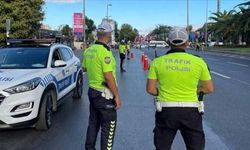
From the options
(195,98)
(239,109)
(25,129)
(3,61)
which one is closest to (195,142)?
(195,98)

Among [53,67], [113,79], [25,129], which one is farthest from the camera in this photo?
[53,67]

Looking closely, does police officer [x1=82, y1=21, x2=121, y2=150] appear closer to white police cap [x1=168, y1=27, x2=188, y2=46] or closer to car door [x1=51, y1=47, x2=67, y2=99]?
white police cap [x1=168, y1=27, x2=188, y2=46]

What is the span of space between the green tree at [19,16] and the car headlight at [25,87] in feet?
93.6

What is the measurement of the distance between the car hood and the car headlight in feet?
0.20

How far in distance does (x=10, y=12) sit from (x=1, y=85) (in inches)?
1187

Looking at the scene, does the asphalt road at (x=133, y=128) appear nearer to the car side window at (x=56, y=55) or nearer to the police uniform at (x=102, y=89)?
the car side window at (x=56, y=55)

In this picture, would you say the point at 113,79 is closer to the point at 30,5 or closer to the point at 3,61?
the point at 3,61

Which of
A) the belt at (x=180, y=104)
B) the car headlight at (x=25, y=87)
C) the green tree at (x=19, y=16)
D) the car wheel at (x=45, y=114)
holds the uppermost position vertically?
the green tree at (x=19, y=16)

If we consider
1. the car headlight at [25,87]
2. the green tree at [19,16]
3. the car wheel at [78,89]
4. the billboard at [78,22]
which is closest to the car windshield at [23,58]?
the car headlight at [25,87]

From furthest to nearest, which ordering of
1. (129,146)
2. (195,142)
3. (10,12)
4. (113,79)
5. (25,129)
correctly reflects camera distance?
(10,12) → (25,129) → (129,146) → (113,79) → (195,142)

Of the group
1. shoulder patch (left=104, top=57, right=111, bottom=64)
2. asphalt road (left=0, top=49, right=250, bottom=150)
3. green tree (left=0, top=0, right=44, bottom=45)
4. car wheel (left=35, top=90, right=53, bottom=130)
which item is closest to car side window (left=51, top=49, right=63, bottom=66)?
asphalt road (left=0, top=49, right=250, bottom=150)

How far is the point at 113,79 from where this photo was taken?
17.8ft

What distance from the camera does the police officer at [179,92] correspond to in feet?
14.2

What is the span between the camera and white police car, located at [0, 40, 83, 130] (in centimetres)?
724
